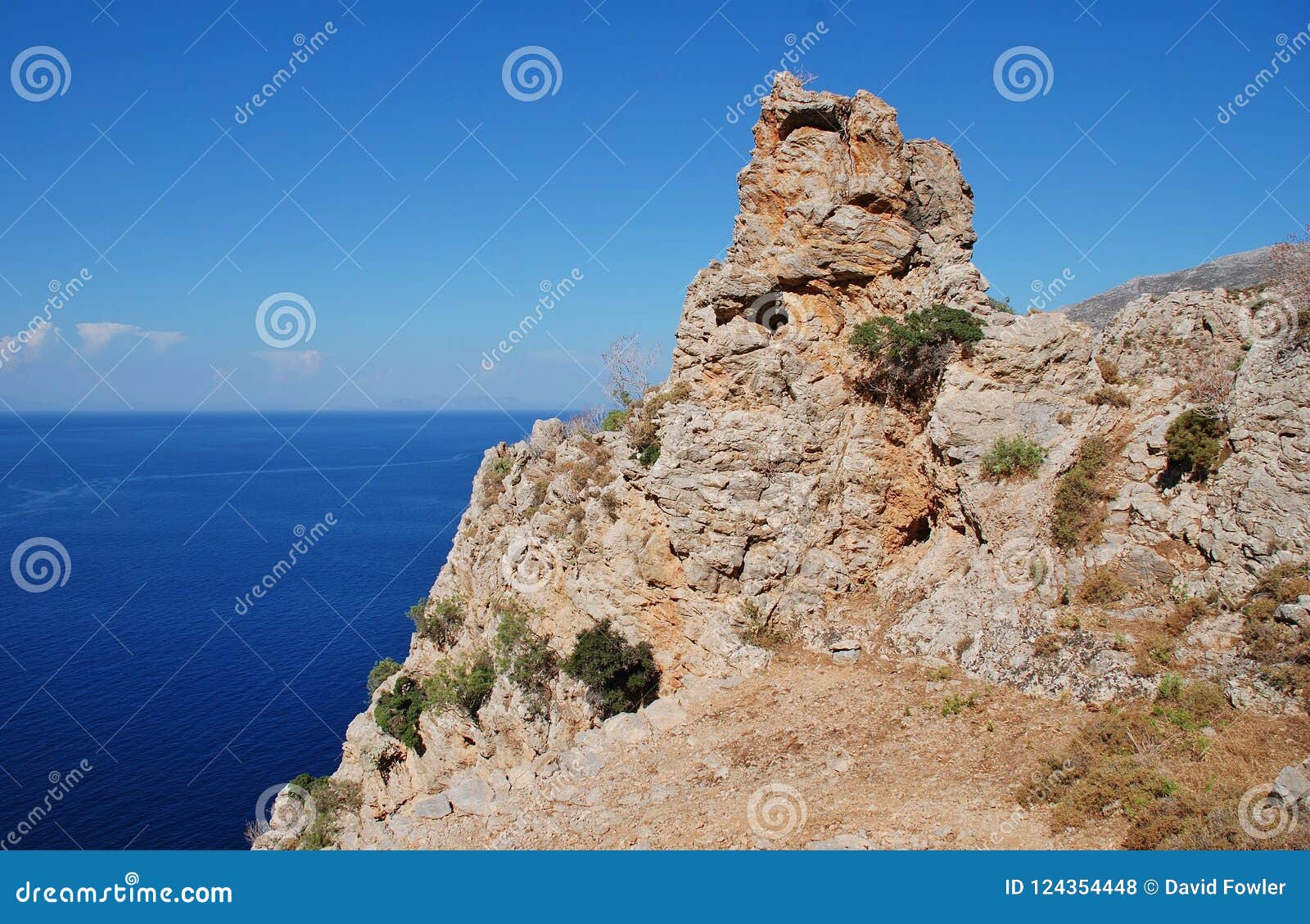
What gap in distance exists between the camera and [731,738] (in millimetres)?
15836

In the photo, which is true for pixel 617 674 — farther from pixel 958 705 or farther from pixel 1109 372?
pixel 1109 372

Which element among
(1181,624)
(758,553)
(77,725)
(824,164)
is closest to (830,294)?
(824,164)

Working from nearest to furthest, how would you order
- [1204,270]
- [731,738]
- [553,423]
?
[731,738]
[553,423]
[1204,270]

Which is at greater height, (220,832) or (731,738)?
(731,738)

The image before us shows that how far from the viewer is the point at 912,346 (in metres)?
19.3

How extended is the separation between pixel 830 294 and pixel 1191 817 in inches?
585

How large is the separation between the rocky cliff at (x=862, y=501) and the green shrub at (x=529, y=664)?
0.08 meters

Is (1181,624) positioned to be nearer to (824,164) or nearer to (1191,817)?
(1191,817)

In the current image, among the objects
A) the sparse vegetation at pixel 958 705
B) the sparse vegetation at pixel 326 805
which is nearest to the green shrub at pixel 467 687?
the sparse vegetation at pixel 326 805

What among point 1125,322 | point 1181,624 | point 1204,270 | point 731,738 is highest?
point 1204,270

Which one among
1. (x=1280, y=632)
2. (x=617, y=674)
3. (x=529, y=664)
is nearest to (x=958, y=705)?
(x=1280, y=632)

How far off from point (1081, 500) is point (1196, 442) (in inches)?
97.9

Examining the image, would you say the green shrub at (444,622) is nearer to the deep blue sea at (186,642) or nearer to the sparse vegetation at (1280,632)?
the deep blue sea at (186,642)

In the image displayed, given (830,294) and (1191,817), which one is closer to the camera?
(1191,817)
